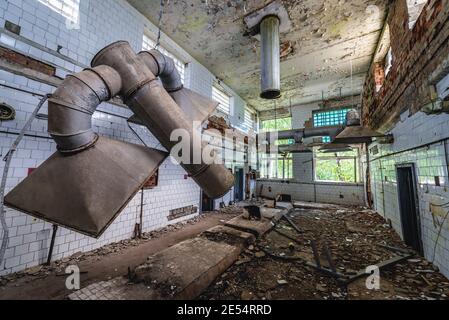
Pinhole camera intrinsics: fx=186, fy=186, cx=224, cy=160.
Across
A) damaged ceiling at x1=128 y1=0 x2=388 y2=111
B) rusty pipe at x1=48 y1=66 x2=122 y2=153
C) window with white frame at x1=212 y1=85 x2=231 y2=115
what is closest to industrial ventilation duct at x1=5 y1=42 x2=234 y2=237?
rusty pipe at x1=48 y1=66 x2=122 y2=153

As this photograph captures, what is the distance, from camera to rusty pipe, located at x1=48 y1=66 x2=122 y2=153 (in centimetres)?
179

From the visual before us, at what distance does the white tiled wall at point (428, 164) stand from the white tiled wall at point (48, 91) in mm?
5373

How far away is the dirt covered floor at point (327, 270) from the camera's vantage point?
2.43 meters

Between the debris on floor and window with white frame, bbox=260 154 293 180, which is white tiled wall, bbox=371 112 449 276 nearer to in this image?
the debris on floor

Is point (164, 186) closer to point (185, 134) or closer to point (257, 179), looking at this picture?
point (185, 134)

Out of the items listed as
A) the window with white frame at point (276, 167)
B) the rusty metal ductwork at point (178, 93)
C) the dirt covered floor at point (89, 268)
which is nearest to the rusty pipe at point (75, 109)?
the rusty metal ductwork at point (178, 93)

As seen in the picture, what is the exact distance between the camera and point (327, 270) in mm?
2883

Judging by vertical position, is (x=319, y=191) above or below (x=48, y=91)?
below

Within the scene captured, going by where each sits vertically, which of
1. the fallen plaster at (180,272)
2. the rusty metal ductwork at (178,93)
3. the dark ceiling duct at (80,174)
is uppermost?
the rusty metal ductwork at (178,93)

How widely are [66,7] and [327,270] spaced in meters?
6.28

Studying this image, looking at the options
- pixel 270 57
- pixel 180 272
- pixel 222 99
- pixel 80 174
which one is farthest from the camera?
pixel 222 99

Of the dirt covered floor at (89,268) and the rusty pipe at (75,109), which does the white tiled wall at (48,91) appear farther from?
the rusty pipe at (75,109)

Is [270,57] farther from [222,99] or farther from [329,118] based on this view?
[329,118]

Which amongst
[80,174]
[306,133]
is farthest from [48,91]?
[306,133]
